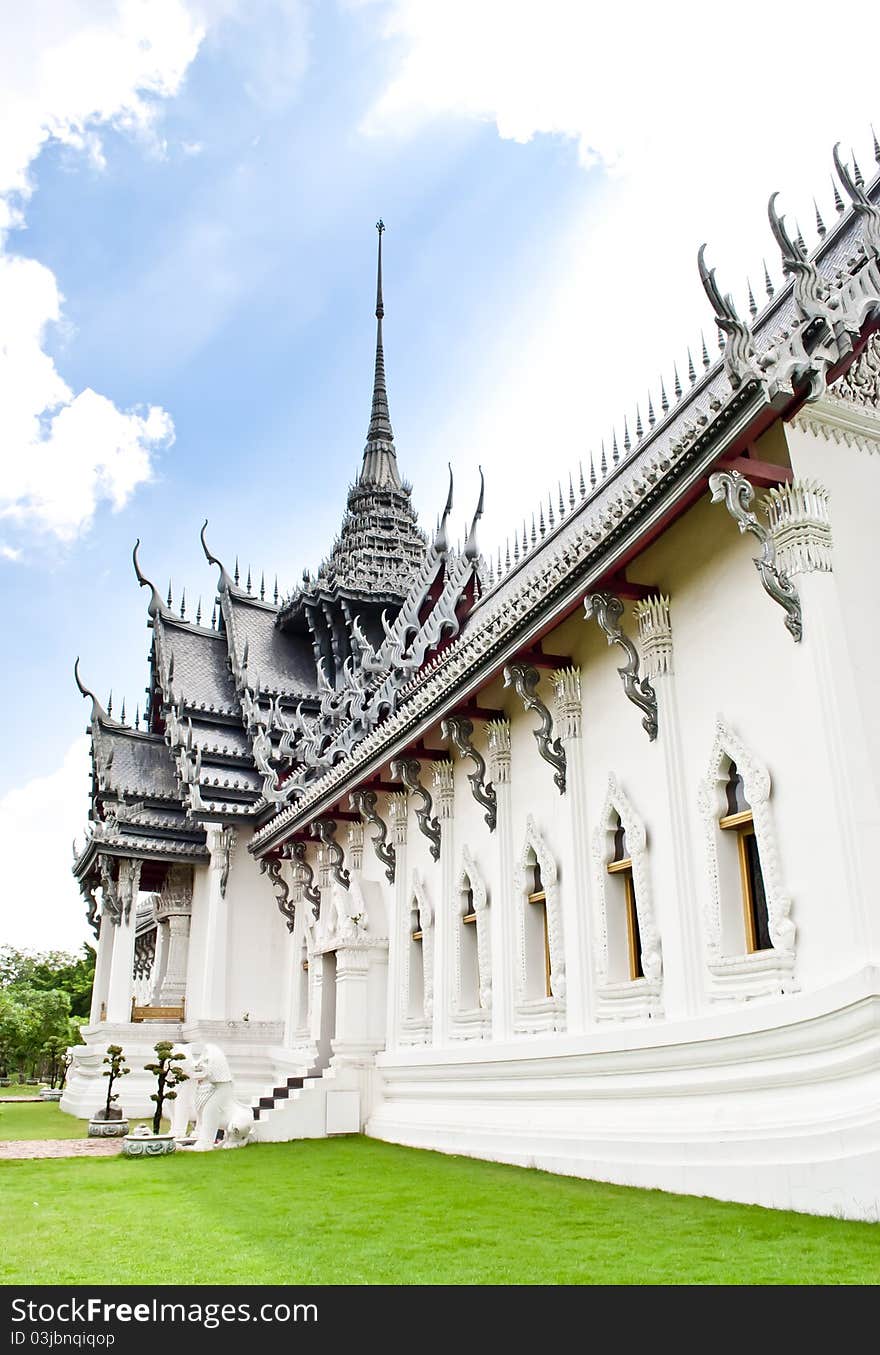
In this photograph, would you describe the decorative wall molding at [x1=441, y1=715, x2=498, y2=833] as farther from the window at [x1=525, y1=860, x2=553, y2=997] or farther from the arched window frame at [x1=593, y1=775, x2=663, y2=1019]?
the arched window frame at [x1=593, y1=775, x2=663, y2=1019]

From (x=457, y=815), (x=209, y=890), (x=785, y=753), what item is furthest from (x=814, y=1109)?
(x=209, y=890)

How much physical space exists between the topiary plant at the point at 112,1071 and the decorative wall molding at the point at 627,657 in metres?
10.3

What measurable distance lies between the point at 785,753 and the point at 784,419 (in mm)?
2146

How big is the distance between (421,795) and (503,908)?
2387 millimetres

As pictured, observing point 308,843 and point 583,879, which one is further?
point 308,843

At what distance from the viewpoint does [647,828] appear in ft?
27.7

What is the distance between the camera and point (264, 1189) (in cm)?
868

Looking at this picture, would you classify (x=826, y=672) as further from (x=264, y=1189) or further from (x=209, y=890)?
(x=209, y=890)

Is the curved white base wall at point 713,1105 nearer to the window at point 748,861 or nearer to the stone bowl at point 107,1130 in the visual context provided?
the window at point 748,861
